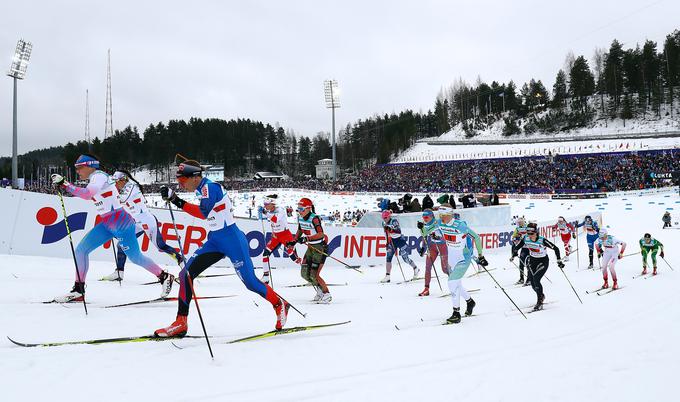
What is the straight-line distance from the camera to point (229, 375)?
4027 millimetres

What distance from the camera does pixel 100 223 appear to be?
6.46m

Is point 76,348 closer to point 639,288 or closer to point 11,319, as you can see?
point 11,319

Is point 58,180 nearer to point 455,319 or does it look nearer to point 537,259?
point 455,319

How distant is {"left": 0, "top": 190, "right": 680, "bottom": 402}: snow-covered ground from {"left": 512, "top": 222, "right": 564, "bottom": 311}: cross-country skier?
0.55 m

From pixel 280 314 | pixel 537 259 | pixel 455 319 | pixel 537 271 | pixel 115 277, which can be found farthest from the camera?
pixel 537 259

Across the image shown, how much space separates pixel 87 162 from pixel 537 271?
345 inches

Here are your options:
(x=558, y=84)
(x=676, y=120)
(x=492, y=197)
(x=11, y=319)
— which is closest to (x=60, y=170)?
(x=492, y=197)

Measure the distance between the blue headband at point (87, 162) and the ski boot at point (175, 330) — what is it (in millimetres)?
3180

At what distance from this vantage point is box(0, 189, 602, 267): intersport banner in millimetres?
9484

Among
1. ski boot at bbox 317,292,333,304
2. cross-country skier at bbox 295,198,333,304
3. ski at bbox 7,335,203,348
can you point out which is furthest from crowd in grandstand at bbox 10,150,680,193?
ski at bbox 7,335,203,348

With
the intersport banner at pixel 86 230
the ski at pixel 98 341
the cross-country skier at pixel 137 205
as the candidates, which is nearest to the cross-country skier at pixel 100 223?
the intersport banner at pixel 86 230

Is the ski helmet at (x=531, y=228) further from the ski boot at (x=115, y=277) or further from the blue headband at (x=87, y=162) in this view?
the ski boot at (x=115, y=277)

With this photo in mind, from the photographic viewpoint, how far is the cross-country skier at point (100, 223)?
6.16 m

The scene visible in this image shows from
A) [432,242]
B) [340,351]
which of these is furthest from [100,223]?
[432,242]
